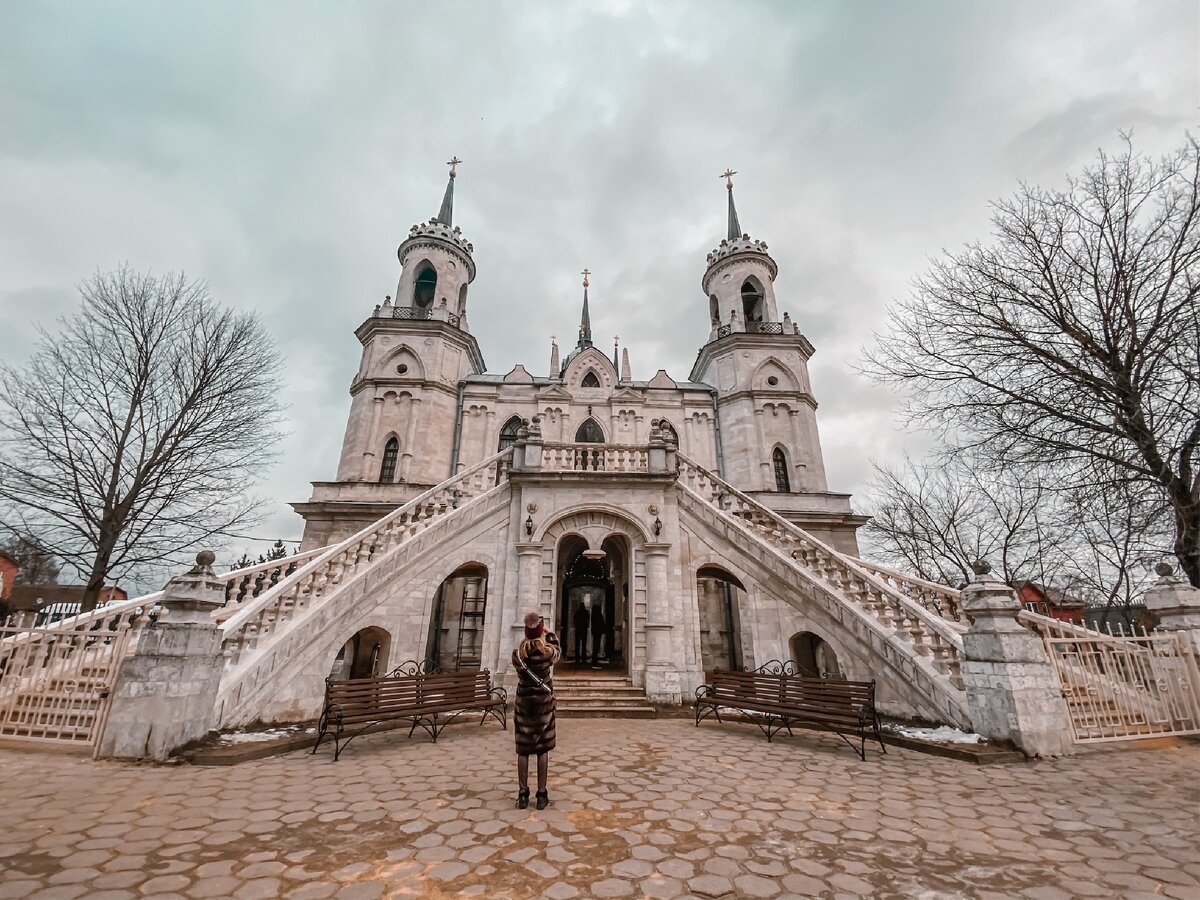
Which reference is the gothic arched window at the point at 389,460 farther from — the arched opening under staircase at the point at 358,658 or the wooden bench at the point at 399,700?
the wooden bench at the point at 399,700

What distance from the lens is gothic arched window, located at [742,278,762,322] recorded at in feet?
90.9

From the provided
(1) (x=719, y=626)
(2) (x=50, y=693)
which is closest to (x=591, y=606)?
(1) (x=719, y=626)

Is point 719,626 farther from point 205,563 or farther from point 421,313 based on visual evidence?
point 421,313

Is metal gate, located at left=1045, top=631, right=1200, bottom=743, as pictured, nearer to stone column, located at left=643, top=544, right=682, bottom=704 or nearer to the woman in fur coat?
stone column, located at left=643, top=544, right=682, bottom=704

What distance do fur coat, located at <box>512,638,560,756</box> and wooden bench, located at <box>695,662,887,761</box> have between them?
15.2 feet

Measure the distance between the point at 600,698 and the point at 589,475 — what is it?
5.41 metres

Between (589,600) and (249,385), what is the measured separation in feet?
47.9

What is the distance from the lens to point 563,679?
12352 mm

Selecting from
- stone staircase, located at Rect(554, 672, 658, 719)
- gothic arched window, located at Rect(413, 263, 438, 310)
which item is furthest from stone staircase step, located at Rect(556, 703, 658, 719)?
gothic arched window, located at Rect(413, 263, 438, 310)

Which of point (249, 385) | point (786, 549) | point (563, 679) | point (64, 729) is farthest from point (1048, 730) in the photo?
point (249, 385)

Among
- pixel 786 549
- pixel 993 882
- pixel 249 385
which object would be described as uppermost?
pixel 249 385

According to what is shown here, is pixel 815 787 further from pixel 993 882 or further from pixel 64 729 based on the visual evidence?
pixel 64 729

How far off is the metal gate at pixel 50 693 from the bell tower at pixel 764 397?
1920cm

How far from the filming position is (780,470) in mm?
23219
